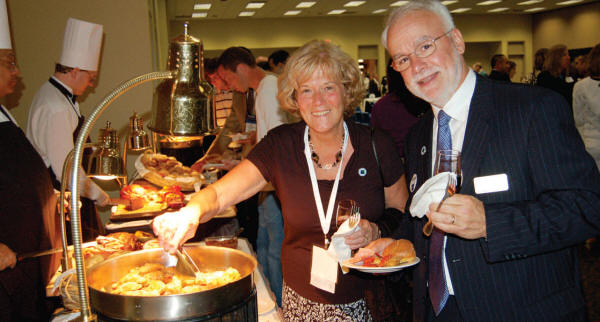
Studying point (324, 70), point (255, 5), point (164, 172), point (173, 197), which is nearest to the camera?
point (324, 70)

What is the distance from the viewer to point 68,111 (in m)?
3.13

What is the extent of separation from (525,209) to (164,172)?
3068mm

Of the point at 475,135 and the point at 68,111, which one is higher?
the point at 68,111

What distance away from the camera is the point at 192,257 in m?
1.42

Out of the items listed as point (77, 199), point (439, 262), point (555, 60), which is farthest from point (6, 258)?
point (555, 60)

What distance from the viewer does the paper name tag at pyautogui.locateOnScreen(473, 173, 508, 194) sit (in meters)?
1.24

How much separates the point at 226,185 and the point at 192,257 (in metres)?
0.48

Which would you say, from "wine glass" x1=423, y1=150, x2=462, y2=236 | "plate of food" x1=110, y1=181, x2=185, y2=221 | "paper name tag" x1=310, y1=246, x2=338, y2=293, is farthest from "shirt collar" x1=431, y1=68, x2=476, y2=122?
"plate of food" x1=110, y1=181, x2=185, y2=221

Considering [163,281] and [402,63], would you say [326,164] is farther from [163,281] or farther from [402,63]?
[163,281]

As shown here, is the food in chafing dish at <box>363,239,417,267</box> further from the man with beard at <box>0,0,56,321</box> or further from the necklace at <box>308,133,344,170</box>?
the man with beard at <box>0,0,56,321</box>

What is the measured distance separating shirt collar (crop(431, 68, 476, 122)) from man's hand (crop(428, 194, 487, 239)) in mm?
350

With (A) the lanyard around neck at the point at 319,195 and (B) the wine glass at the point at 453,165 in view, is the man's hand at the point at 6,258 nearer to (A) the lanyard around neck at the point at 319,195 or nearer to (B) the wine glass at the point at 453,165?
(A) the lanyard around neck at the point at 319,195

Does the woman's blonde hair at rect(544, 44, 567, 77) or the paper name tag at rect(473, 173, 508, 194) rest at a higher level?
the woman's blonde hair at rect(544, 44, 567, 77)

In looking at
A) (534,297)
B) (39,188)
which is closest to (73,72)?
(39,188)
